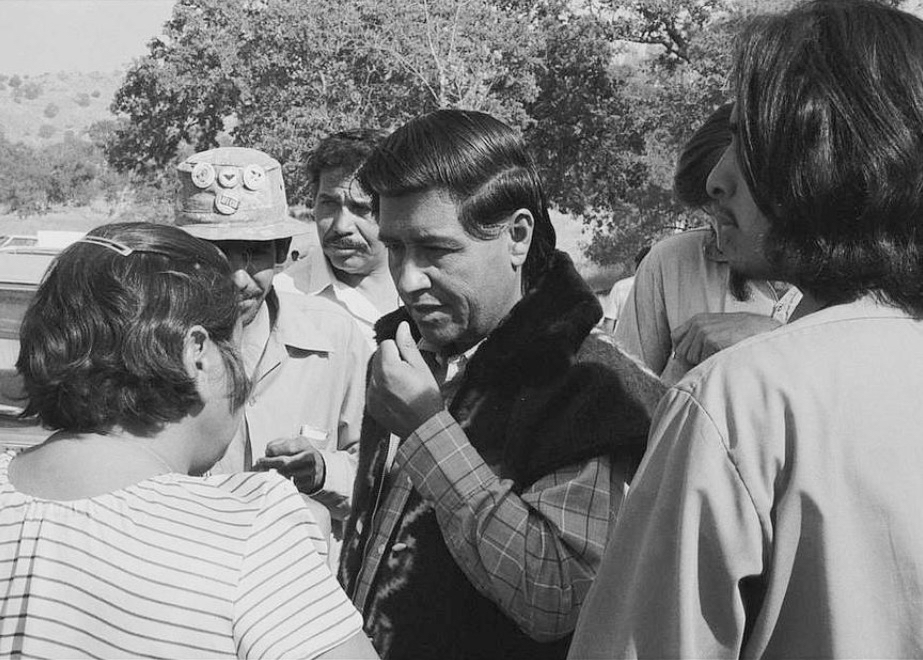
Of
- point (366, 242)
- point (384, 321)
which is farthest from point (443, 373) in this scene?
point (366, 242)

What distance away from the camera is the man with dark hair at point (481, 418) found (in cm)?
199

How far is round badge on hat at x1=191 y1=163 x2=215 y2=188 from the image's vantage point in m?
3.31

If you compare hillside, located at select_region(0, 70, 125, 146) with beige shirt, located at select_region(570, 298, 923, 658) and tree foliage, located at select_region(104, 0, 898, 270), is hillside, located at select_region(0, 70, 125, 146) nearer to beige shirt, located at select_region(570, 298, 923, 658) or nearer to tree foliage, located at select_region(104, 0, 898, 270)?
tree foliage, located at select_region(104, 0, 898, 270)

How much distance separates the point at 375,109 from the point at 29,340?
27523 millimetres

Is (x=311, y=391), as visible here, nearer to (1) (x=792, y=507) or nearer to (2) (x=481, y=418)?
(2) (x=481, y=418)

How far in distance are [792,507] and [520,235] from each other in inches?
48.8

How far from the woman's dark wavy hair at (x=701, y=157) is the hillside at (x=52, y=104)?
3528 inches

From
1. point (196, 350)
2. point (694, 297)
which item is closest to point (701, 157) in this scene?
point (694, 297)

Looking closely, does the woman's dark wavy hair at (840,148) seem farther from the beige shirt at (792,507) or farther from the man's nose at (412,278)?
the man's nose at (412,278)

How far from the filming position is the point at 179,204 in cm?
338

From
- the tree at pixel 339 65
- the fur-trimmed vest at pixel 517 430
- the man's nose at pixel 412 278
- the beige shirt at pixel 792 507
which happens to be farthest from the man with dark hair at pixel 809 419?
the tree at pixel 339 65

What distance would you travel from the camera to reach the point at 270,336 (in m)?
3.29

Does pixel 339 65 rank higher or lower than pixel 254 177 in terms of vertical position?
lower

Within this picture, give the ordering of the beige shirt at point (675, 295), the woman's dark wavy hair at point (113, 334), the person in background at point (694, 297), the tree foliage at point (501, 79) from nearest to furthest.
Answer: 1. the woman's dark wavy hair at point (113, 334)
2. the person in background at point (694, 297)
3. the beige shirt at point (675, 295)
4. the tree foliage at point (501, 79)
